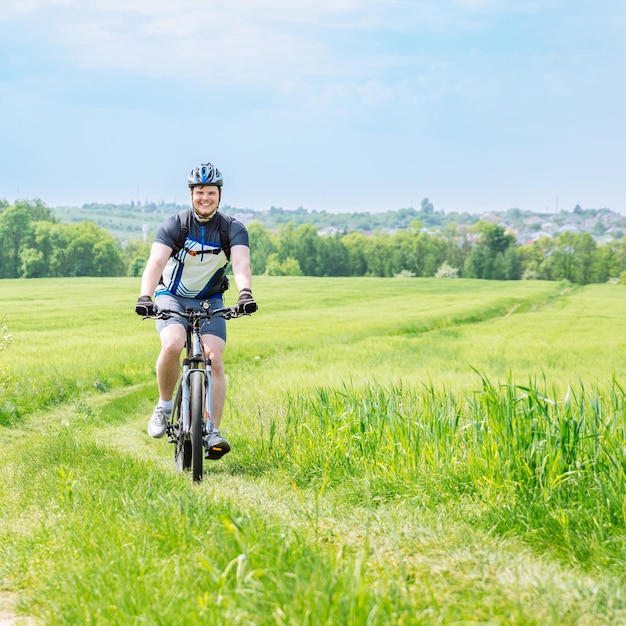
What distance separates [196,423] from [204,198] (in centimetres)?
192

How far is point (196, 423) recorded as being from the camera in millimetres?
6434

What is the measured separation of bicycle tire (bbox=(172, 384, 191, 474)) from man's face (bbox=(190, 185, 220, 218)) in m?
1.56

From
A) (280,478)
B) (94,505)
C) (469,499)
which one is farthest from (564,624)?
(280,478)

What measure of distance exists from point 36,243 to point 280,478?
3638 inches

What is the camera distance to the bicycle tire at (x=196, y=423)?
6.28 meters

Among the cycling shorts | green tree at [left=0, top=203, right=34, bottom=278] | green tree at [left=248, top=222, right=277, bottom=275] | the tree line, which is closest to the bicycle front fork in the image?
the cycling shorts

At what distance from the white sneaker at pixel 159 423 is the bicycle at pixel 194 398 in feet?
0.35

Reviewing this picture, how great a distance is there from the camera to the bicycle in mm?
6410

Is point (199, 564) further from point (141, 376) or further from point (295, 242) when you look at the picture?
point (295, 242)

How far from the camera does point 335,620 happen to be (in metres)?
2.94

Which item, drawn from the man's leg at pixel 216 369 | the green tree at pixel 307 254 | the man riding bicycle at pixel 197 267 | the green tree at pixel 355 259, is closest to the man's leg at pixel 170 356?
the man riding bicycle at pixel 197 267

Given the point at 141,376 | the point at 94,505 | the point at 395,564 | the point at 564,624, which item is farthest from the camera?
the point at 141,376

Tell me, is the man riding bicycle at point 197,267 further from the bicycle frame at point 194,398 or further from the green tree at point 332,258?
the green tree at point 332,258

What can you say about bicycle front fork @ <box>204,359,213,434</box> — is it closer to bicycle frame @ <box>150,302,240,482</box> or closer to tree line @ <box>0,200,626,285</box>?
bicycle frame @ <box>150,302,240,482</box>
